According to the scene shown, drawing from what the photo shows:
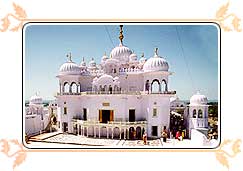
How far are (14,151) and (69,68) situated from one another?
26.1 inches

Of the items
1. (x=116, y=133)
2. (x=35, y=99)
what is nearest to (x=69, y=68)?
(x=35, y=99)

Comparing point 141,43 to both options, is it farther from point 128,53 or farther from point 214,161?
point 214,161

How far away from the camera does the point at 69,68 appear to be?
2363mm

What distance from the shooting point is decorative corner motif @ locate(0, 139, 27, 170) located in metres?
2.17

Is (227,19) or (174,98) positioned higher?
(227,19)

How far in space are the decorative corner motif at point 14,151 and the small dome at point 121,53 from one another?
34.9 inches

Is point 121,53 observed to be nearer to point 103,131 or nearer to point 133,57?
point 133,57

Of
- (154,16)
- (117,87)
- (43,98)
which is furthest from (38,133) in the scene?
(154,16)

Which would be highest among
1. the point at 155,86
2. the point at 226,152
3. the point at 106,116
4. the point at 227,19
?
the point at 227,19

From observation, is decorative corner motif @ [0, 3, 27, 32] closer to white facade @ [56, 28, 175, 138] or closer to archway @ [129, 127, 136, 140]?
white facade @ [56, 28, 175, 138]

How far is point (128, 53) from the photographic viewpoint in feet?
7.98

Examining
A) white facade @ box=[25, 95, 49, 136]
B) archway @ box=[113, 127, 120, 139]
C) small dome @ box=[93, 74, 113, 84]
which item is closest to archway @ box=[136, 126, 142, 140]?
archway @ box=[113, 127, 120, 139]

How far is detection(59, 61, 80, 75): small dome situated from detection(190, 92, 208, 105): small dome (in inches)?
33.4

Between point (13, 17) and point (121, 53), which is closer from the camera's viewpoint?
point (13, 17)
